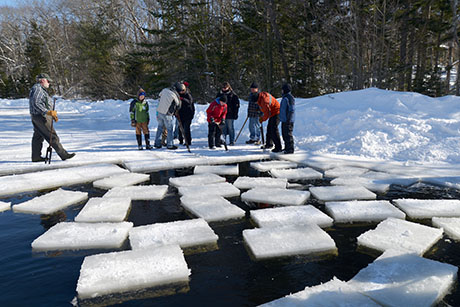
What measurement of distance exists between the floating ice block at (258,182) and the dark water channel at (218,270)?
1.44 metres

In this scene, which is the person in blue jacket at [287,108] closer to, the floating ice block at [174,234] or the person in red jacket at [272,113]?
the person in red jacket at [272,113]

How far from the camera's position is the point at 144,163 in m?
6.91

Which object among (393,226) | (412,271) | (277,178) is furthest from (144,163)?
(412,271)

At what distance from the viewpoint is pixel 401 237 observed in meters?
3.21

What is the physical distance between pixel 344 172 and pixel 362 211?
2.16 metres

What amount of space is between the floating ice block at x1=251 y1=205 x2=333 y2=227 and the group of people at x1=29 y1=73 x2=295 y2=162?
12.5ft

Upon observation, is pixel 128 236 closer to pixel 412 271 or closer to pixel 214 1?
pixel 412 271

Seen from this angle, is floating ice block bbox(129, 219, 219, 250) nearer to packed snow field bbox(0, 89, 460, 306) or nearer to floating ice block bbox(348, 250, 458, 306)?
packed snow field bbox(0, 89, 460, 306)

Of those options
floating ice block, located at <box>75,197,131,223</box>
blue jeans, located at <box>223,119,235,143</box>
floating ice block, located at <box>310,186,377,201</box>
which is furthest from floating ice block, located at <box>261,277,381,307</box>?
blue jeans, located at <box>223,119,235,143</box>

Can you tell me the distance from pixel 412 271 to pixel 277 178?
3.20 meters

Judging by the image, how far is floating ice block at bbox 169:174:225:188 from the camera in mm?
5441

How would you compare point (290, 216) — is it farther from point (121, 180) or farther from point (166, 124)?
point (166, 124)

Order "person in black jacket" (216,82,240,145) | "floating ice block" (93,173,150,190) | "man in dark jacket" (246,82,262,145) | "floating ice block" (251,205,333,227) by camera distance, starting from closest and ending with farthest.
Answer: "floating ice block" (251,205,333,227) → "floating ice block" (93,173,150,190) → "man in dark jacket" (246,82,262,145) → "person in black jacket" (216,82,240,145)

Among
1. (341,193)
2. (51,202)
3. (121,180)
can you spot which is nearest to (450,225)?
(341,193)
